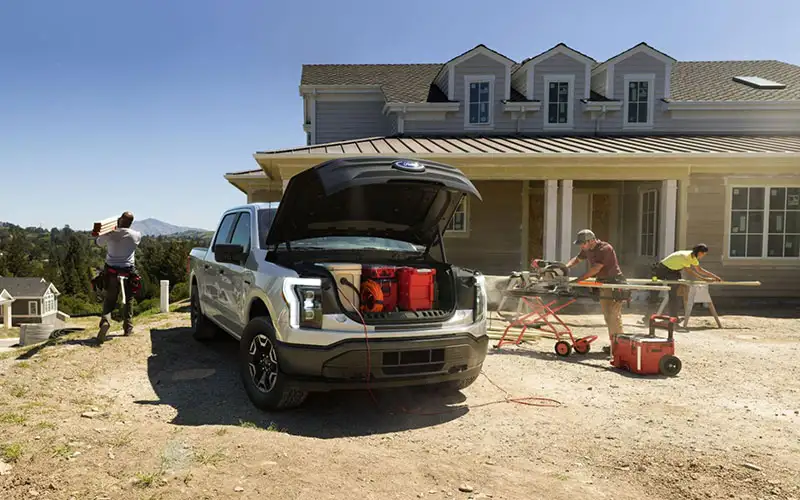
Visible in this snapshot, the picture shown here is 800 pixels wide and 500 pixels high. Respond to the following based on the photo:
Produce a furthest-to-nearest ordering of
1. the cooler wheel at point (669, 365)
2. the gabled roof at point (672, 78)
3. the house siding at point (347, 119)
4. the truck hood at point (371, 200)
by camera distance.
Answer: the house siding at point (347, 119), the gabled roof at point (672, 78), the cooler wheel at point (669, 365), the truck hood at point (371, 200)

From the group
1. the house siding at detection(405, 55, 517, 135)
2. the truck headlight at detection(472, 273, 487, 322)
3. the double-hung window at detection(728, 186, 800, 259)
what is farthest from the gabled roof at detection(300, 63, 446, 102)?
the truck headlight at detection(472, 273, 487, 322)

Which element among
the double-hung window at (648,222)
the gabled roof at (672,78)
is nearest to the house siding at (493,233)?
the gabled roof at (672,78)

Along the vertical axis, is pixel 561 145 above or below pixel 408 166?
above

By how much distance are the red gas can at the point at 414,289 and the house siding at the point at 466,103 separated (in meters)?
11.6

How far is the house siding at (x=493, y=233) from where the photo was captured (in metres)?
14.3

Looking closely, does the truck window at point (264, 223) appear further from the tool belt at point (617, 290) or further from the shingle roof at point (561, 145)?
the shingle roof at point (561, 145)

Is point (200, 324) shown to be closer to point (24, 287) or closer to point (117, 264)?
point (117, 264)

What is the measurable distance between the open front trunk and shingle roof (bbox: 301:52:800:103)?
11.8m

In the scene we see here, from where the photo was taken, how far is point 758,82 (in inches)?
663

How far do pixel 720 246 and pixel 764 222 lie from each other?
118cm

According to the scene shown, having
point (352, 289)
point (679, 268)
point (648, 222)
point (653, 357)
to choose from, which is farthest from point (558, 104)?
point (352, 289)

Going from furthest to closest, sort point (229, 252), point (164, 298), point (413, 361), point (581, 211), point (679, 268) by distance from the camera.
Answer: point (581, 211) < point (164, 298) < point (679, 268) < point (229, 252) < point (413, 361)

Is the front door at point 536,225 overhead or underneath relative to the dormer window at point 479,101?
underneath

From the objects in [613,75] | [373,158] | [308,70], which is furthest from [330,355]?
[308,70]
